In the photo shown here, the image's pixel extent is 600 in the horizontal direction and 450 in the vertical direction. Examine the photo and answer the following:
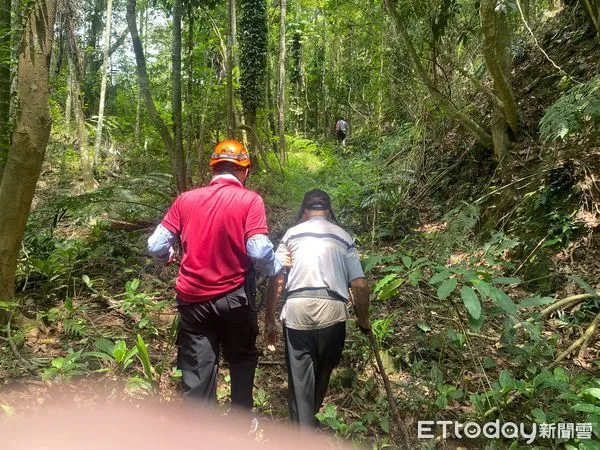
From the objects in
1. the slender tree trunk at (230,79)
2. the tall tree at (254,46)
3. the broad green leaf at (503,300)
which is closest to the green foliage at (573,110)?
the broad green leaf at (503,300)

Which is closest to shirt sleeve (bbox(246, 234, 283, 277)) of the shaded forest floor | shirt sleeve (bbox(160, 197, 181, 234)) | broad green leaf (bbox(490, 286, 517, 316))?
shirt sleeve (bbox(160, 197, 181, 234))

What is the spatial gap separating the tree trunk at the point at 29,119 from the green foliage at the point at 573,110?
186 inches

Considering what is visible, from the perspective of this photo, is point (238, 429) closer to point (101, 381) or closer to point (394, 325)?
point (101, 381)

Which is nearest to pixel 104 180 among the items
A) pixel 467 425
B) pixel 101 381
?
pixel 101 381

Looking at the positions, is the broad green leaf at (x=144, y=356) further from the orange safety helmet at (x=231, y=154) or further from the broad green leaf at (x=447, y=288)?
the broad green leaf at (x=447, y=288)

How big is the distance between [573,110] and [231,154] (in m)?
3.63

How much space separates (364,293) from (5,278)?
10.0 feet

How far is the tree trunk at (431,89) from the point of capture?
6.54 metres

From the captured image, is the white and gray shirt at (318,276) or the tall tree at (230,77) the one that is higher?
the tall tree at (230,77)

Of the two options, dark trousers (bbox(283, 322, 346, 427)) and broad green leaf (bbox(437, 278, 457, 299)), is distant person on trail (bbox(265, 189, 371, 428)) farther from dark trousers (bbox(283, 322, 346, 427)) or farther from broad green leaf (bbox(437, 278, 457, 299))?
broad green leaf (bbox(437, 278, 457, 299))

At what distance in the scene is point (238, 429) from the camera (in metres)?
3.18

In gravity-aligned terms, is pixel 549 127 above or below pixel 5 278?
above

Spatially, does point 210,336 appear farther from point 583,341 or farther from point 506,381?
point 583,341

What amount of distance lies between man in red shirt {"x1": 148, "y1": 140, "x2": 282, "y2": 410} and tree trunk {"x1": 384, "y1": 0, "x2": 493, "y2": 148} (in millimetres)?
4779
